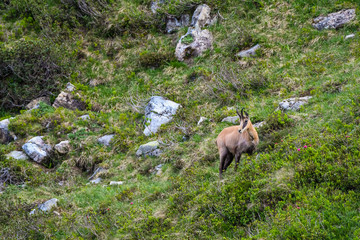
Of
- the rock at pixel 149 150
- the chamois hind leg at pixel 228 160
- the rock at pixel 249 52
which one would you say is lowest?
the rock at pixel 149 150

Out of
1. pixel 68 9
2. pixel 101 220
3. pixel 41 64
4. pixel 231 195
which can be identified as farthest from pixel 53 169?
pixel 68 9

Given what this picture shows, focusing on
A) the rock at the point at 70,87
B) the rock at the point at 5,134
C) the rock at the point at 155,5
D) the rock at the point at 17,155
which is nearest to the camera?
the rock at the point at 17,155

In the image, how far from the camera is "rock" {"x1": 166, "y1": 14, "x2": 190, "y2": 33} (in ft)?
57.9

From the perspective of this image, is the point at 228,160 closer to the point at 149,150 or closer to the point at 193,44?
the point at 149,150

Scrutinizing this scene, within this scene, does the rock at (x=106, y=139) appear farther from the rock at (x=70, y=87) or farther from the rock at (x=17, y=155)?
the rock at (x=70, y=87)

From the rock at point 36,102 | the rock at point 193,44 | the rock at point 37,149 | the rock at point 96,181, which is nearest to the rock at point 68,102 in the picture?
the rock at point 36,102

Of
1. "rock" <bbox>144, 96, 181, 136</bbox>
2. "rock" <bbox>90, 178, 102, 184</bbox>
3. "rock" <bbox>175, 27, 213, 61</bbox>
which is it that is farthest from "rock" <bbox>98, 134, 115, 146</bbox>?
"rock" <bbox>175, 27, 213, 61</bbox>

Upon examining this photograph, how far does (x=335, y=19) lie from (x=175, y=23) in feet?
26.0

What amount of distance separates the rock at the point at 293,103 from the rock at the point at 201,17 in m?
8.01

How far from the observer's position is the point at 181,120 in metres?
12.5

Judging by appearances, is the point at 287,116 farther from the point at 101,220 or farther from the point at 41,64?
the point at 41,64

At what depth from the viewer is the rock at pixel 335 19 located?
1355cm

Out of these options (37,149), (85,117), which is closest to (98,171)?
(37,149)

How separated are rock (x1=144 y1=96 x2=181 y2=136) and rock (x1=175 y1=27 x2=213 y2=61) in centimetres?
351
